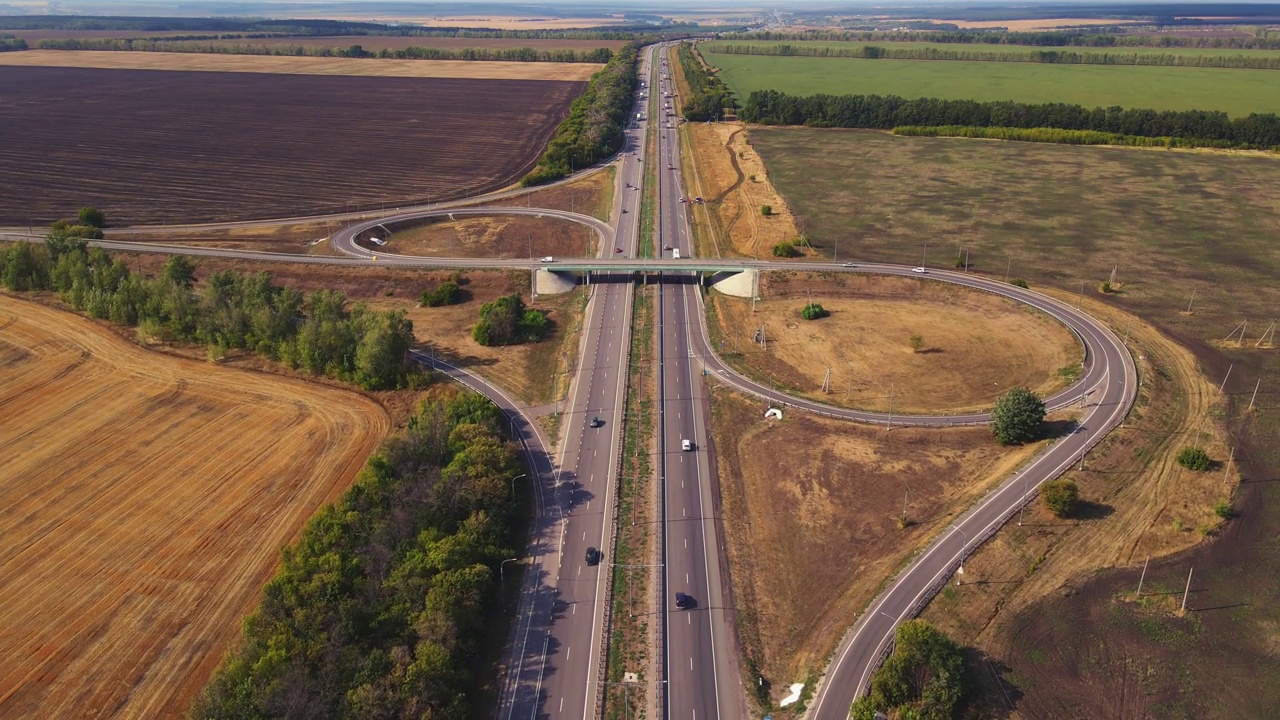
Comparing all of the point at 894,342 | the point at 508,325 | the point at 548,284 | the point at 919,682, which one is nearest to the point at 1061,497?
the point at 919,682

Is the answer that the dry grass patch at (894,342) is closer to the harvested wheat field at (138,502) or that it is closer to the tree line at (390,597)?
the tree line at (390,597)

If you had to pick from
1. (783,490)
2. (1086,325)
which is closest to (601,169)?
(1086,325)

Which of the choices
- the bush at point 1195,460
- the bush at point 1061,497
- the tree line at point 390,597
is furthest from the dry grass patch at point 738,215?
the tree line at point 390,597

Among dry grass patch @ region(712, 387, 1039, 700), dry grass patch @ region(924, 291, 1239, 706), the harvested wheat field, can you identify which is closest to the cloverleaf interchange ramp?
dry grass patch @ region(712, 387, 1039, 700)

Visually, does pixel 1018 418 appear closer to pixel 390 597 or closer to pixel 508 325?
pixel 390 597

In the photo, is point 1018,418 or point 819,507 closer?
point 819,507

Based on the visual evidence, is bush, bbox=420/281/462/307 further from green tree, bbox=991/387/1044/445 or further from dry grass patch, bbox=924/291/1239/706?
dry grass patch, bbox=924/291/1239/706

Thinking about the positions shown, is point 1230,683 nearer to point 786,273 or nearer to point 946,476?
point 946,476
